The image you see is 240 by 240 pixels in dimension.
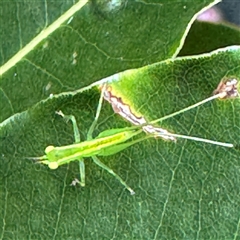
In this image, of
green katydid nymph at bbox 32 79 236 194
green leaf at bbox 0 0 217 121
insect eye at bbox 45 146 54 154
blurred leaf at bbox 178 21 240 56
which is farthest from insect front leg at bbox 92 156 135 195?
blurred leaf at bbox 178 21 240 56

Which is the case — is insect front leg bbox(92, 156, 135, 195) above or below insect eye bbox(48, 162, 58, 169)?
below

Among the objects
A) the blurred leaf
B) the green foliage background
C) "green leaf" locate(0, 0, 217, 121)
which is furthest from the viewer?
the blurred leaf

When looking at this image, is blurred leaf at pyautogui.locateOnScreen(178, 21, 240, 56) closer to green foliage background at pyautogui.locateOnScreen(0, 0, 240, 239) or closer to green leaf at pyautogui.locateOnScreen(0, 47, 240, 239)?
green foliage background at pyautogui.locateOnScreen(0, 0, 240, 239)

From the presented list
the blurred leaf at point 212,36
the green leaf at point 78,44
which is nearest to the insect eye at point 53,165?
the green leaf at point 78,44

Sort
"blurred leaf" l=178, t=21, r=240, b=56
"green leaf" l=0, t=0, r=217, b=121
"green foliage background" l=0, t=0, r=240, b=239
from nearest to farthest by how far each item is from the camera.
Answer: "green foliage background" l=0, t=0, r=240, b=239
"green leaf" l=0, t=0, r=217, b=121
"blurred leaf" l=178, t=21, r=240, b=56

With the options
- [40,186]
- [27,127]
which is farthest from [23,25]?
[40,186]

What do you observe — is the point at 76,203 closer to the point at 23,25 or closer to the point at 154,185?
the point at 154,185

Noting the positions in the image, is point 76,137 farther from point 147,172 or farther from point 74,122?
point 147,172
